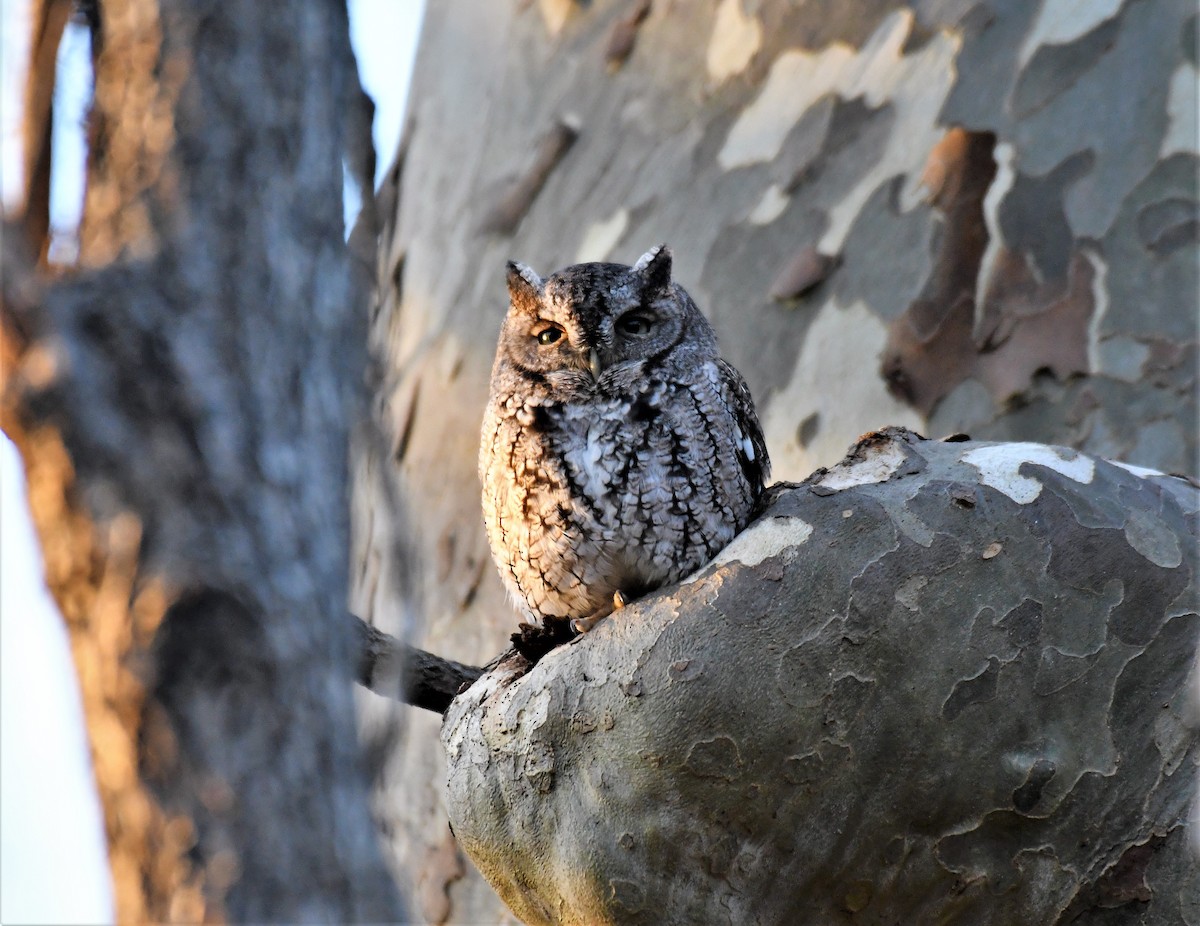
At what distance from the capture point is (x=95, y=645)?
162 cm

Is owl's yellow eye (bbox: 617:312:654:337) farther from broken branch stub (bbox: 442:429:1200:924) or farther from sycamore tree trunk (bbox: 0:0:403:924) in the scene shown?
sycamore tree trunk (bbox: 0:0:403:924)

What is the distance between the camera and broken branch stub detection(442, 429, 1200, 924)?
2406 millimetres

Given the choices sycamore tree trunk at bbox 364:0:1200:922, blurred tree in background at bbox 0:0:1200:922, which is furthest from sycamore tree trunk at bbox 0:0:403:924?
sycamore tree trunk at bbox 364:0:1200:922

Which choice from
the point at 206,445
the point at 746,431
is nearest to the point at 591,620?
the point at 746,431

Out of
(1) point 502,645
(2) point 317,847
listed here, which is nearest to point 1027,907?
(2) point 317,847

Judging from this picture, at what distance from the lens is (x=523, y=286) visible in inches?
133

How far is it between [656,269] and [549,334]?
343 mm

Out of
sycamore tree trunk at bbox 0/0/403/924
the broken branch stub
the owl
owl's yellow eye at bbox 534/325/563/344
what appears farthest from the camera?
owl's yellow eye at bbox 534/325/563/344

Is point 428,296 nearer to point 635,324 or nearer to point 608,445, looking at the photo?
point 635,324

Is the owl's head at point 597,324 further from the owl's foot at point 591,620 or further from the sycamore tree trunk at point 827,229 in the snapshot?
the owl's foot at point 591,620

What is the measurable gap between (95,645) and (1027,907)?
179 cm

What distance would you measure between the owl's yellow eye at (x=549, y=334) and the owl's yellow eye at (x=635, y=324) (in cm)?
16

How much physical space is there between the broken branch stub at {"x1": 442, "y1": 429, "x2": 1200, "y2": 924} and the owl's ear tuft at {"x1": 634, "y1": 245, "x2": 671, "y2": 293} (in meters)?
1.02

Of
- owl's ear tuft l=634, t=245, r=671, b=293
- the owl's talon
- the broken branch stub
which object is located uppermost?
owl's ear tuft l=634, t=245, r=671, b=293
